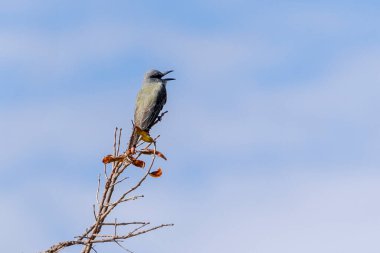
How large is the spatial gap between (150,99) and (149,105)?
321 mm

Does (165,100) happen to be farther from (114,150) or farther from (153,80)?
(114,150)

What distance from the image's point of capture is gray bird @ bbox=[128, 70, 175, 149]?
11.9 meters

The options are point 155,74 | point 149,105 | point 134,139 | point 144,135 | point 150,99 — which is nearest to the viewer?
point 144,135

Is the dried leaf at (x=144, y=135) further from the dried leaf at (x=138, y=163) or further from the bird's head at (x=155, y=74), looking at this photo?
the bird's head at (x=155, y=74)

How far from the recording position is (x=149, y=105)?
41.0ft

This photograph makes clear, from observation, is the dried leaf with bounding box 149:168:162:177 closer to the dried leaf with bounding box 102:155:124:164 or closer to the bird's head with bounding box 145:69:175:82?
the dried leaf with bounding box 102:155:124:164

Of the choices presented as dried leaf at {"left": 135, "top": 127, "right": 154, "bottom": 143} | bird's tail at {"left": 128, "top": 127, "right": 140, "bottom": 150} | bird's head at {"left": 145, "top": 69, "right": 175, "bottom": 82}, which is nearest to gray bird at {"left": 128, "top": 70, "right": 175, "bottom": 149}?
bird's head at {"left": 145, "top": 69, "right": 175, "bottom": 82}

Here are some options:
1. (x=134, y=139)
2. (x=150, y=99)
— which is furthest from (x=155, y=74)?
(x=134, y=139)

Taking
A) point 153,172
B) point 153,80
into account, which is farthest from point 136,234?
point 153,80

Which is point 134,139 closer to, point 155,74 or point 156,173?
point 156,173

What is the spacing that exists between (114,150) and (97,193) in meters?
0.51

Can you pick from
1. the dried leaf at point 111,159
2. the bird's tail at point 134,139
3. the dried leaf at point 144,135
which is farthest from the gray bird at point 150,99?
the dried leaf at point 111,159

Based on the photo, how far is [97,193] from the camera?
4488 mm

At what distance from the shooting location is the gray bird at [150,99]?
11.9 m
